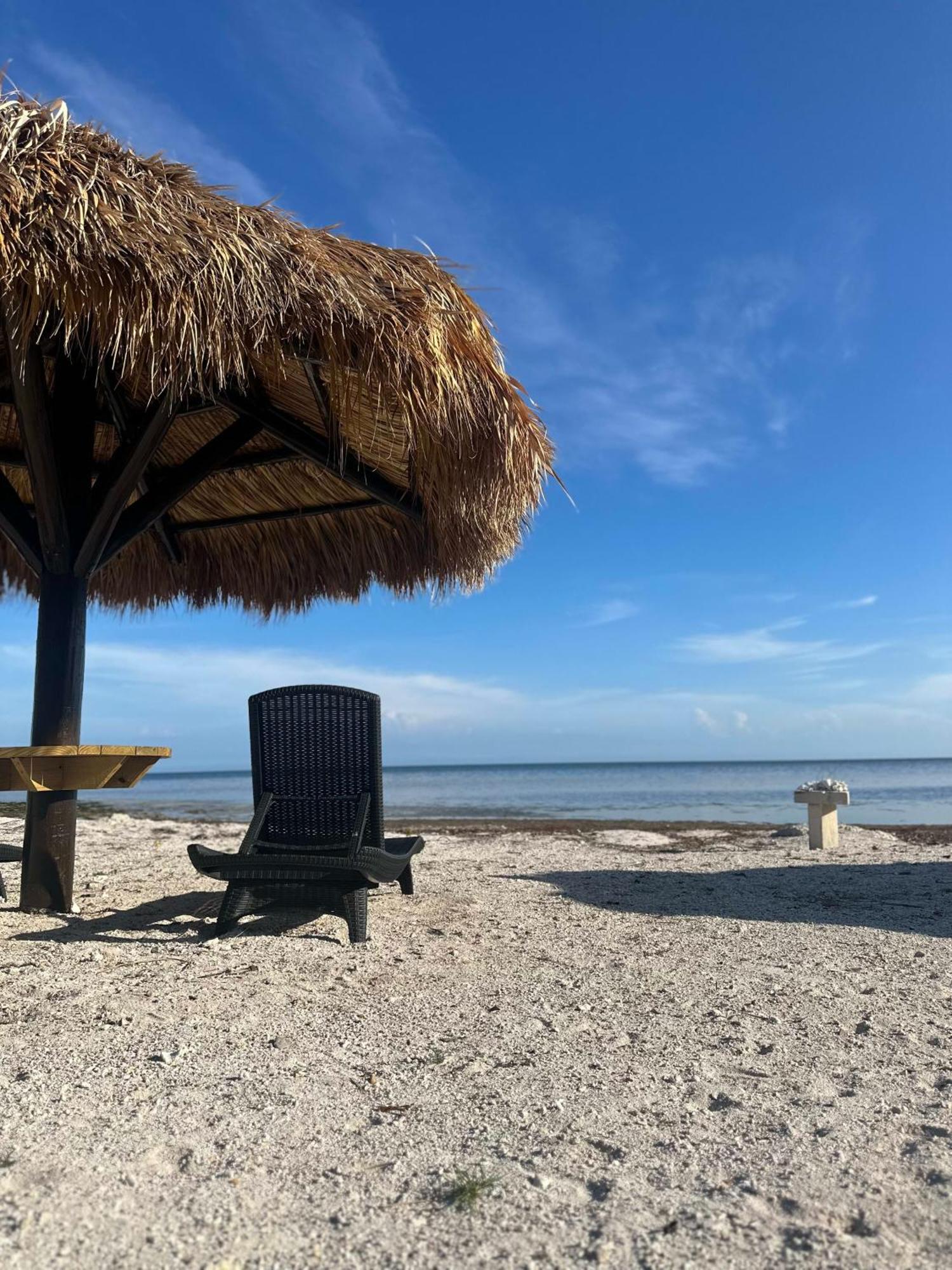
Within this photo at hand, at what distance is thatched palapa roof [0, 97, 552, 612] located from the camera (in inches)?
124

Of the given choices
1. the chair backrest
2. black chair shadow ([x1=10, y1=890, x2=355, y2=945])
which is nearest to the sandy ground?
black chair shadow ([x1=10, y1=890, x2=355, y2=945])

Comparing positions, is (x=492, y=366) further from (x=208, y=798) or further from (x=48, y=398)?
(x=208, y=798)

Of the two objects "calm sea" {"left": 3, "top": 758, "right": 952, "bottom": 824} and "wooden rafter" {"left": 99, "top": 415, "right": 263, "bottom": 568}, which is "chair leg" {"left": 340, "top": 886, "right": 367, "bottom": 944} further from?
"calm sea" {"left": 3, "top": 758, "right": 952, "bottom": 824}

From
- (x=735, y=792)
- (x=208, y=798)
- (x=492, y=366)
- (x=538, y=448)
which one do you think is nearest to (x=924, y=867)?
(x=538, y=448)

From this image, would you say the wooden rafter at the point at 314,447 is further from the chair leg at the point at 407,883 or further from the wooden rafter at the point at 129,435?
the chair leg at the point at 407,883

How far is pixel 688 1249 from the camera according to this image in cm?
135

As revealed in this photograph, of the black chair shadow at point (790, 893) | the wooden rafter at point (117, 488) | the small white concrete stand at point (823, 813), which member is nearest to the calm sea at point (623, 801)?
the small white concrete stand at point (823, 813)

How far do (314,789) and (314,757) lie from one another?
5.8 inches

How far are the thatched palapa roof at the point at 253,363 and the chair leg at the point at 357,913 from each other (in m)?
1.94

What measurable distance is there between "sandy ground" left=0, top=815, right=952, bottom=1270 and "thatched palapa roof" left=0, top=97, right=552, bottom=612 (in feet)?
7.08

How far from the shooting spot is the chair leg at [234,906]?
3.48 metres

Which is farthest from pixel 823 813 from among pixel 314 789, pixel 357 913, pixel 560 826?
pixel 560 826

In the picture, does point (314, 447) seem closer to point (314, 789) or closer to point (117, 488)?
point (117, 488)

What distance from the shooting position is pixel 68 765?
3.50 metres
